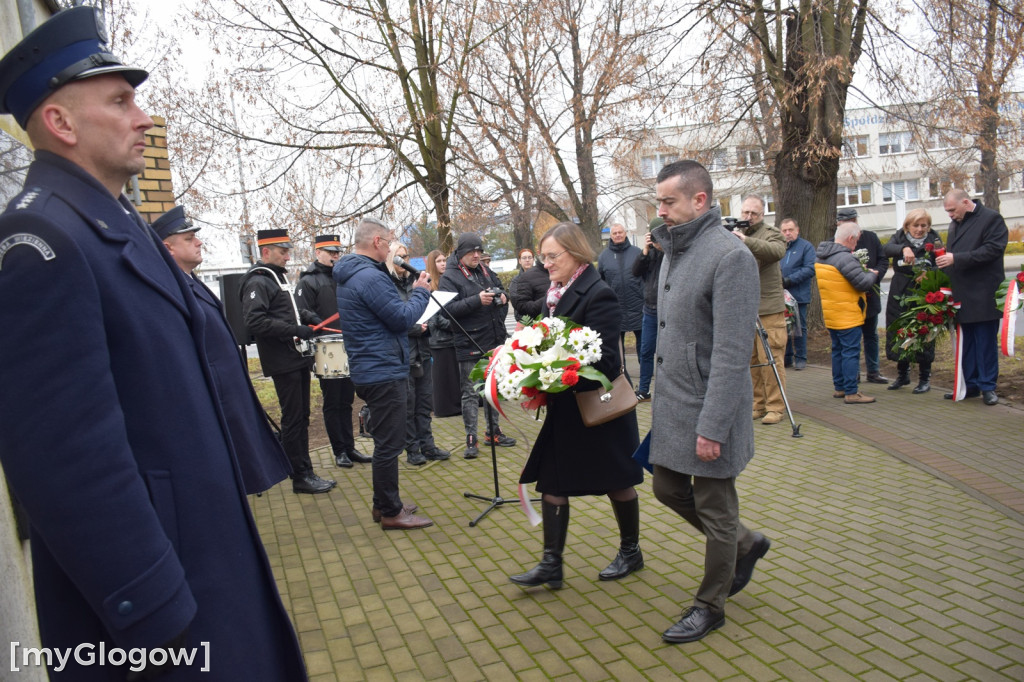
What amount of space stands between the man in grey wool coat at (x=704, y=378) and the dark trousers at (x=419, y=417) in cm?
404

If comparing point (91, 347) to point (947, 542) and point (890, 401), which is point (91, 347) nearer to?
point (947, 542)

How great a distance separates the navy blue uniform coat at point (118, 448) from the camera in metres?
1.53

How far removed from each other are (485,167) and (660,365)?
39.8 ft

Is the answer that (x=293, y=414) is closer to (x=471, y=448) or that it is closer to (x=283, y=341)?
(x=283, y=341)

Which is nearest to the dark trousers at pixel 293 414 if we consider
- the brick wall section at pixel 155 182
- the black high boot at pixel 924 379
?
the brick wall section at pixel 155 182

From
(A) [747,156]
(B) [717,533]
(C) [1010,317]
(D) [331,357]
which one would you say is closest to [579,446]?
(B) [717,533]

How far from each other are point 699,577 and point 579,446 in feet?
3.67

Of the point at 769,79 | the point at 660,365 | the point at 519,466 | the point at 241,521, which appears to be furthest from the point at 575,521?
the point at 769,79

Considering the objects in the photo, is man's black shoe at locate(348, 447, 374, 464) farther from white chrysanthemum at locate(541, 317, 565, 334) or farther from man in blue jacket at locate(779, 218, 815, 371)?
man in blue jacket at locate(779, 218, 815, 371)

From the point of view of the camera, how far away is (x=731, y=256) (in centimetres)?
361

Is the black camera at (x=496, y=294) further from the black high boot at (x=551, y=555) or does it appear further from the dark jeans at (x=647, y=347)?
the black high boot at (x=551, y=555)

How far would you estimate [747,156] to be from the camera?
1903cm

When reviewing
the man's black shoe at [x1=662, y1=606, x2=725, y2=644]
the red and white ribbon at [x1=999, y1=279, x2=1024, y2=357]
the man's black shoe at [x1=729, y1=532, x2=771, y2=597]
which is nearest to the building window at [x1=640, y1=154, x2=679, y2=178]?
the red and white ribbon at [x1=999, y1=279, x2=1024, y2=357]

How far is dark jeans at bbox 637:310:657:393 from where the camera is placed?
9.05 metres
